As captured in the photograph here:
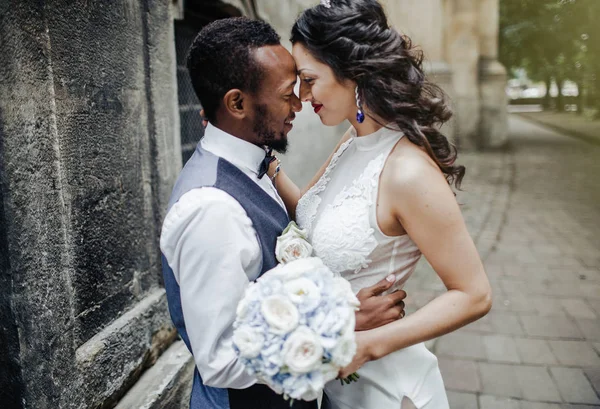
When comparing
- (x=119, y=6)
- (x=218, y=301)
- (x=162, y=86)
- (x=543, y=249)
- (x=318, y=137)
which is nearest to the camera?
(x=218, y=301)

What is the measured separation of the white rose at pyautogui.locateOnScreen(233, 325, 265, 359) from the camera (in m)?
1.22

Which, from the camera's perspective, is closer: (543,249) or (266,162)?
(266,162)

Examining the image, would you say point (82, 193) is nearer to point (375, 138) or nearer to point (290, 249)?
point (290, 249)

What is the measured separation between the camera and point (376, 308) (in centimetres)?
162

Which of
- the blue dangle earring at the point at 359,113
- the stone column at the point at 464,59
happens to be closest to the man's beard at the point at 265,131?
the blue dangle earring at the point at 359,113

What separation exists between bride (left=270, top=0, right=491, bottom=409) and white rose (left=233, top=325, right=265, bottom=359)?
0.58m

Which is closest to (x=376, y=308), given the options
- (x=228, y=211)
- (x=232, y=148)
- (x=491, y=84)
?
(x=228, y=211)

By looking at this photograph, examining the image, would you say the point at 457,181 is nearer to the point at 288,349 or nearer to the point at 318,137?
the point at 288,349

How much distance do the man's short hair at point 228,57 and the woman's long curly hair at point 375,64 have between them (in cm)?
22

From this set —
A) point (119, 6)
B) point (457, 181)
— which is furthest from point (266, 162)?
point (119, 6)

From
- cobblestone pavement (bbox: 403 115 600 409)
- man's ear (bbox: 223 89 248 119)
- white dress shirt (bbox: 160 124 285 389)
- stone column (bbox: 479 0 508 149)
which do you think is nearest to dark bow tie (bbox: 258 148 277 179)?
man's ear (bbox: 223 89 248 119)

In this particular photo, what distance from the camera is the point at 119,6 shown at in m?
2.65

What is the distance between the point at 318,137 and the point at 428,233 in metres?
6.13

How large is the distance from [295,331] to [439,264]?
58 centimetres
